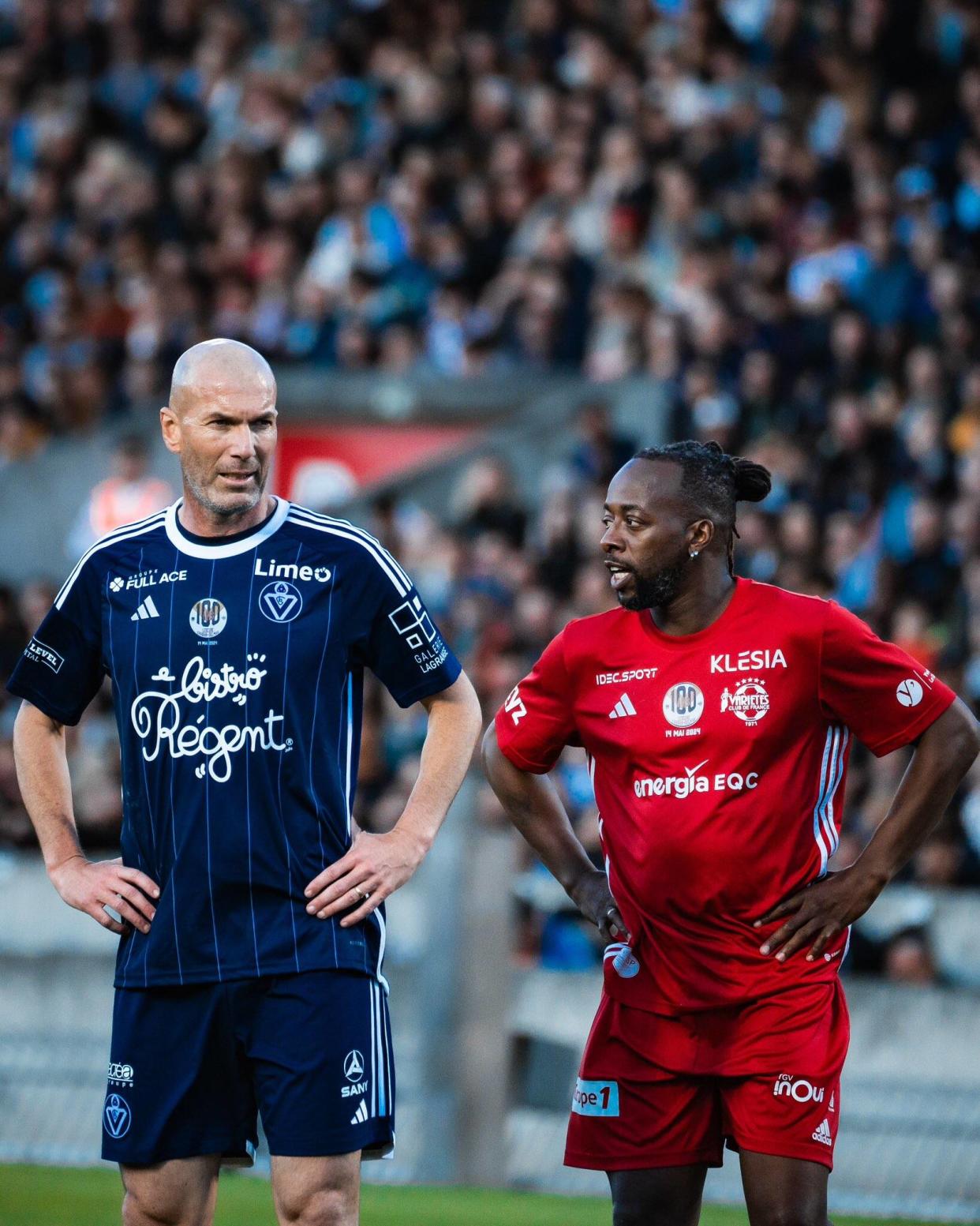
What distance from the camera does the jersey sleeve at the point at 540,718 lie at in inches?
223

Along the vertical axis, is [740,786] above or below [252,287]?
below

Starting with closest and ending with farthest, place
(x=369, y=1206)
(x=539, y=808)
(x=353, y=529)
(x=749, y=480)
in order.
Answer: (x=353, y=529), (x=749, y=480), (x=539, y=808), (x=369, y=1206)

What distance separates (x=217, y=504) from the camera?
203 inches

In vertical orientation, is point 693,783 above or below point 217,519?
below

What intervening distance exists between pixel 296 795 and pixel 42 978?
6.42m

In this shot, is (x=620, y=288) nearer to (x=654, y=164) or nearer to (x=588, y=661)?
(x=654, y=164)

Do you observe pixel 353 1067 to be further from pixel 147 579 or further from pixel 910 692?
pixel 910 692

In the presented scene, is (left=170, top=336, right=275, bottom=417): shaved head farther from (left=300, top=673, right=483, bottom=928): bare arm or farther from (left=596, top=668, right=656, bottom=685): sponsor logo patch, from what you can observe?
(left=596, top=668, right=656, bottom=685): sponsor logo patch

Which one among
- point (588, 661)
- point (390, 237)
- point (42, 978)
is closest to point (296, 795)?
point (588, 661)

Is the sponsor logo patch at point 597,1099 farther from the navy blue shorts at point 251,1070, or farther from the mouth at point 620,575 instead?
the mouth at point 620,575

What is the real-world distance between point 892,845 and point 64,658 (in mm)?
2125

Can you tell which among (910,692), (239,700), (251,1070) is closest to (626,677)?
(910,692)

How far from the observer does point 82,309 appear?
18.5 metres

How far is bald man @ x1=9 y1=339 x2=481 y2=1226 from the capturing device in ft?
16.4
